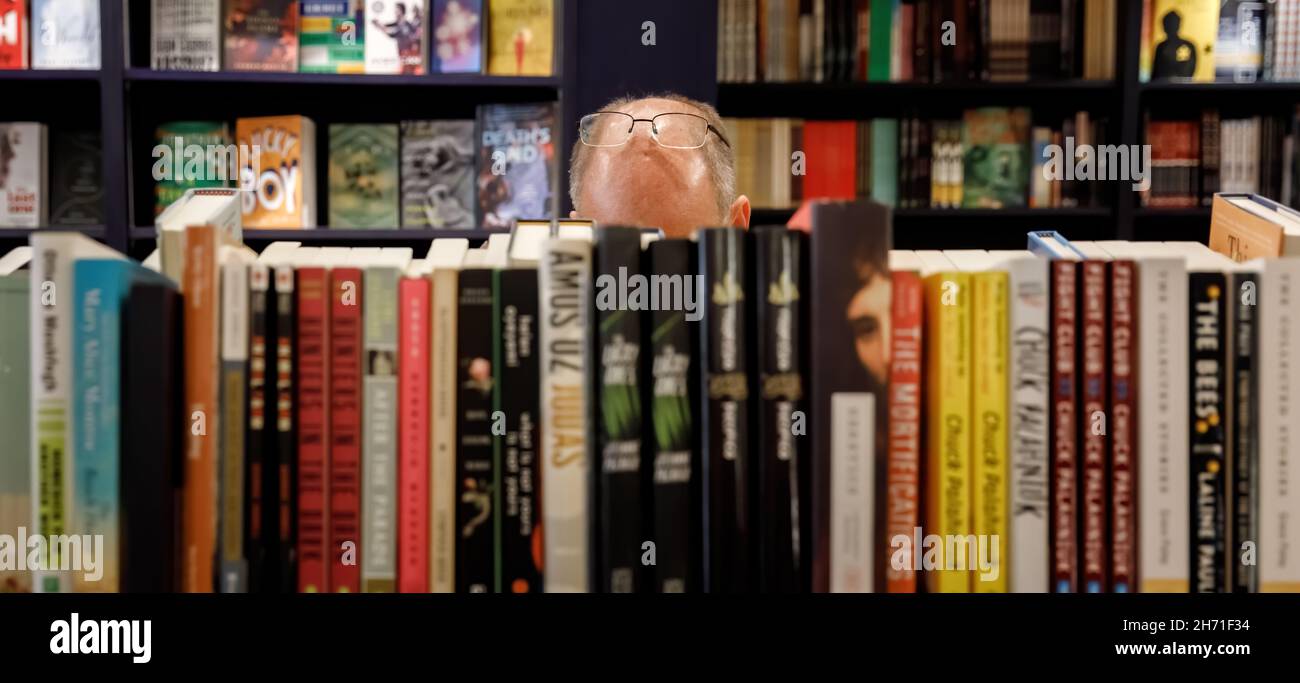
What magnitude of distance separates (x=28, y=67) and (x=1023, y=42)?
8.70 feet

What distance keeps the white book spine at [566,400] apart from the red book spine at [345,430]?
5.8 inches

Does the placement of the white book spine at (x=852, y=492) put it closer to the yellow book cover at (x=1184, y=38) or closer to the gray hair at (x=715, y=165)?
the gray hair at (x=715, y=165)

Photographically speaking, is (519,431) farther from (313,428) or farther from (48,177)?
(48,177)

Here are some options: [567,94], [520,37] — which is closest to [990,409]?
[567,94]

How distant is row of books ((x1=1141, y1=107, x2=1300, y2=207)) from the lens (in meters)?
3.05

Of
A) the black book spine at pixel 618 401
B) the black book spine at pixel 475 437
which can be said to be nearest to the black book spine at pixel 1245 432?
the black book spine at pixel 618 401

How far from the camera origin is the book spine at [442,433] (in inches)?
33.7

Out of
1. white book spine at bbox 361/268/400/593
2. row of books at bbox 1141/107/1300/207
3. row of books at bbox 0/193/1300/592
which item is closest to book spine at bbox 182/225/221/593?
row of books at bbox 0/193/1300/592

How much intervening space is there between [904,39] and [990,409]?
Result: 240cm

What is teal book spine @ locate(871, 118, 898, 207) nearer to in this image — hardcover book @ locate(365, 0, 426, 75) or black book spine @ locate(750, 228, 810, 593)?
hardcover book @ locate(365, 0, 426, 75)

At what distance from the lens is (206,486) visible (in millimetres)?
836

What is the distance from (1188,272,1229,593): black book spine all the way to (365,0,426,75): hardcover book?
2.42 meters

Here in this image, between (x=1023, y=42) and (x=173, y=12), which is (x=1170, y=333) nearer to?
(x=1023, y=42)
